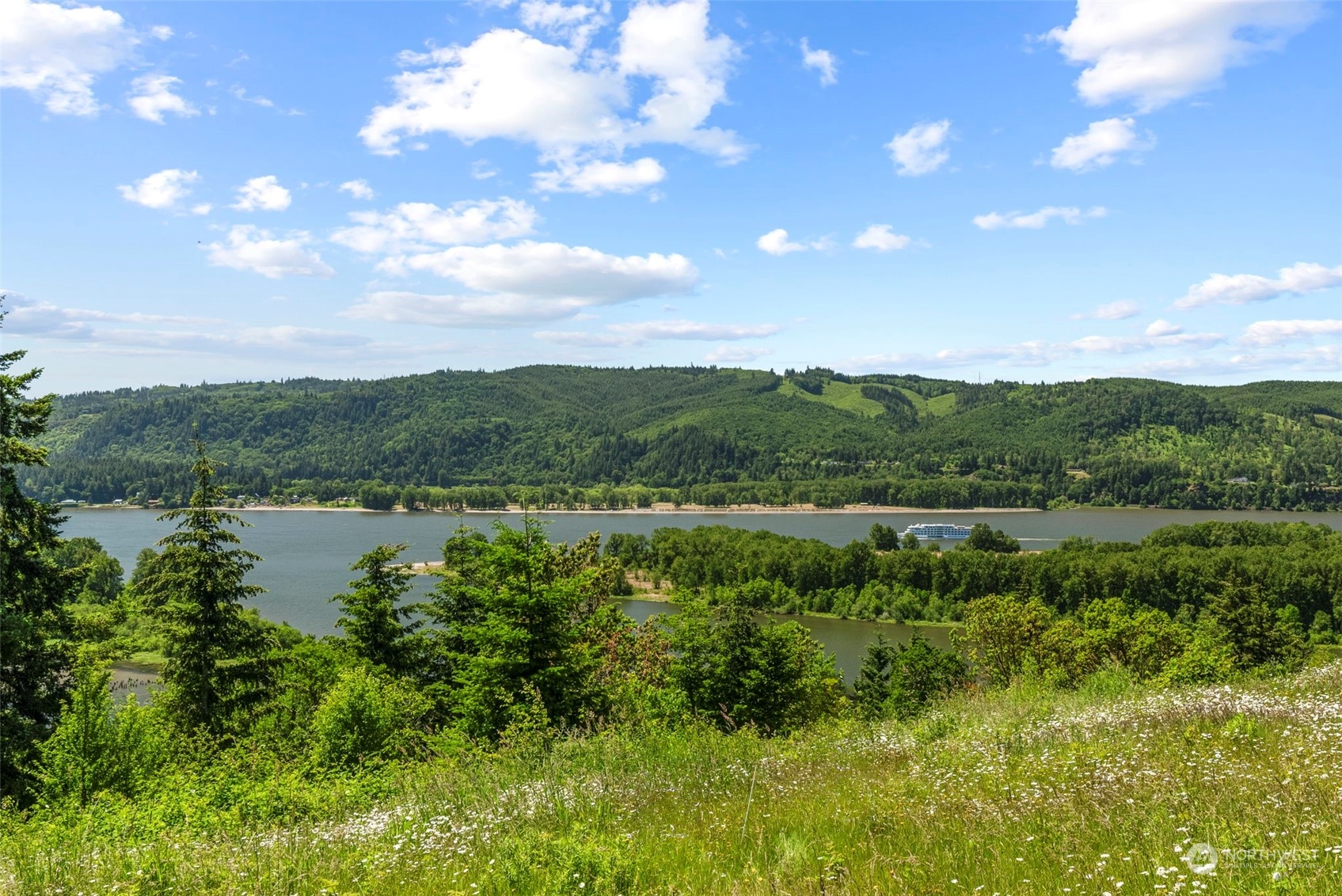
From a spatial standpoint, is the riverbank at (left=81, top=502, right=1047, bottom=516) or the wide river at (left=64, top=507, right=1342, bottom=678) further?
the riverbank at (left=81, top=502, right=1047, bottom=516)

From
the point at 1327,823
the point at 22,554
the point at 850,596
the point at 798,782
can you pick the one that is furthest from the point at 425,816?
the point at 850,596

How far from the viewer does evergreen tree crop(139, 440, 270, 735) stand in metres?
17.5

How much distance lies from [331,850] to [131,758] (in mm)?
10502

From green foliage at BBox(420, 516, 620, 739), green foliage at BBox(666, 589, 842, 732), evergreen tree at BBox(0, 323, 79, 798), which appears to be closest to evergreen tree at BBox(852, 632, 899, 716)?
green foliage at BBox(666, 589, 842, 732)

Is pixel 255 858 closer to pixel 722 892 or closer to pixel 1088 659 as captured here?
pixel 722 892

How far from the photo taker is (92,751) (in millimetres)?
11945

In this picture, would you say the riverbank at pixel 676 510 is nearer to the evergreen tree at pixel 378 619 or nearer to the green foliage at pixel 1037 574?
the green foliage at pixel 1037 574

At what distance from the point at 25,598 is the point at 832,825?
46.7 feet

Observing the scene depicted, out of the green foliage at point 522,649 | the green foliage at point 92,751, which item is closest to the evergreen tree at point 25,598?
the green foliage at point 92,751

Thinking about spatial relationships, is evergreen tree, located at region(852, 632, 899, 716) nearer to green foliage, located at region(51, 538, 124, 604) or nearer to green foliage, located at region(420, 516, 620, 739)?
green foliage, located at region(420, 516, 620, 739)

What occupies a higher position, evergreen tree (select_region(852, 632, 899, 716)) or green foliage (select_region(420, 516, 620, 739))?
green foliage (select_region(420, 516, 620, 739))

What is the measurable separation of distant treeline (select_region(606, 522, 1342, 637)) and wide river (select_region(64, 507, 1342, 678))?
552 centimetres

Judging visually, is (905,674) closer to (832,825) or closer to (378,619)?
(378,619)
